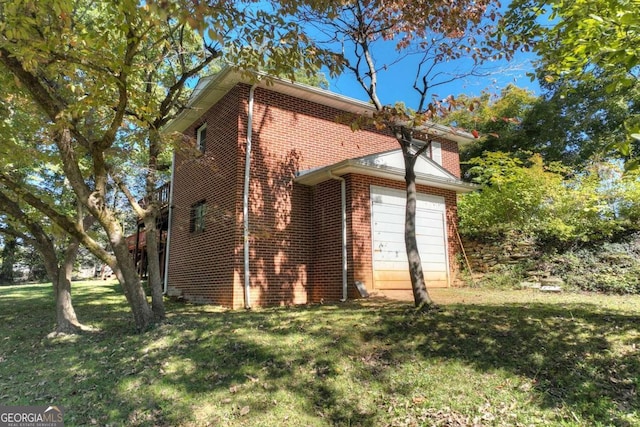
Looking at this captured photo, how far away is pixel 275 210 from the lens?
10492 millimetres

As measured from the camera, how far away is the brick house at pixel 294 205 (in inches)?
389

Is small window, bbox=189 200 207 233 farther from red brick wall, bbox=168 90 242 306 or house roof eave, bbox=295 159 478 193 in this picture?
house roof eave, bbox=295 159 478 193

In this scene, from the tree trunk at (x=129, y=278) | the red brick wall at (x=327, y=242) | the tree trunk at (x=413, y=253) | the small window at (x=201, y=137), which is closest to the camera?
the tree trunk at (x=129, y=278)

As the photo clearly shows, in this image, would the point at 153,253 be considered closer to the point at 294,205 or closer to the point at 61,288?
the point at 61,288

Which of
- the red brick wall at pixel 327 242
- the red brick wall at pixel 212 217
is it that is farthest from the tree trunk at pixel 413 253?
the red brick wall at pixel 212 217

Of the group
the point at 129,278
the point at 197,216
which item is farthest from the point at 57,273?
the point at 197,216

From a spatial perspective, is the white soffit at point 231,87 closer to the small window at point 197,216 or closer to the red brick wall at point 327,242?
the red brick wall at point 327,242

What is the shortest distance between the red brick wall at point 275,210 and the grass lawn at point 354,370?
290 centimetres

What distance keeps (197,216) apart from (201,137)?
2.48 meters

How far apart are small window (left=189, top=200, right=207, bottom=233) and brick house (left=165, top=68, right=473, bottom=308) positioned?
0.07 m

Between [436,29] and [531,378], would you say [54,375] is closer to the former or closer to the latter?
[531,378]

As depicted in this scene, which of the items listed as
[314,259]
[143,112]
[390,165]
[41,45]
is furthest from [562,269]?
[41,45]

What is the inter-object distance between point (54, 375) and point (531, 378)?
18.5 feet

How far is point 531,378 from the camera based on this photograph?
14.1 ft
